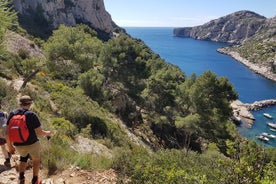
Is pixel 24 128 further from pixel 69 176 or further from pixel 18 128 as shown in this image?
pixel 69 176

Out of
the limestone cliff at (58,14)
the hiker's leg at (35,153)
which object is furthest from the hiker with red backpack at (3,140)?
the limestone cliff at (58,14)

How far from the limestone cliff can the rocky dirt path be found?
5442 centimetres

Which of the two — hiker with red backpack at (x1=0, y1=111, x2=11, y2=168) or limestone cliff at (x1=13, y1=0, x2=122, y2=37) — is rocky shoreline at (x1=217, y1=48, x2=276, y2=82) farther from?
hiker with red backpack at (x1=0, y1=111, x2=11, y2=168)

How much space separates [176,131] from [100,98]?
9848mm

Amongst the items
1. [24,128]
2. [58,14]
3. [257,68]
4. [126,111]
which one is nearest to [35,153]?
[24,128]

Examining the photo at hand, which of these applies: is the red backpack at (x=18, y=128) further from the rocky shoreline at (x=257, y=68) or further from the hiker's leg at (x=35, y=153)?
the rocky shoreline at (x=257, y=68)

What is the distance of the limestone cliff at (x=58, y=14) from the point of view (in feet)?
226

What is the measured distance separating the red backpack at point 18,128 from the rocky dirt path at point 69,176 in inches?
66.4

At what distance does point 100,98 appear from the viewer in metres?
35.2

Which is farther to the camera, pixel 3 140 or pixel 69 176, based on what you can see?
pixel 3 140

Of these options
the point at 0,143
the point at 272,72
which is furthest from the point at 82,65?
the point at 272,72

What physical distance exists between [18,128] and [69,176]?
91.3 inches

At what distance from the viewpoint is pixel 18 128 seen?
20.3 ft

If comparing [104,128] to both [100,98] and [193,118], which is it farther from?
[100,98]
